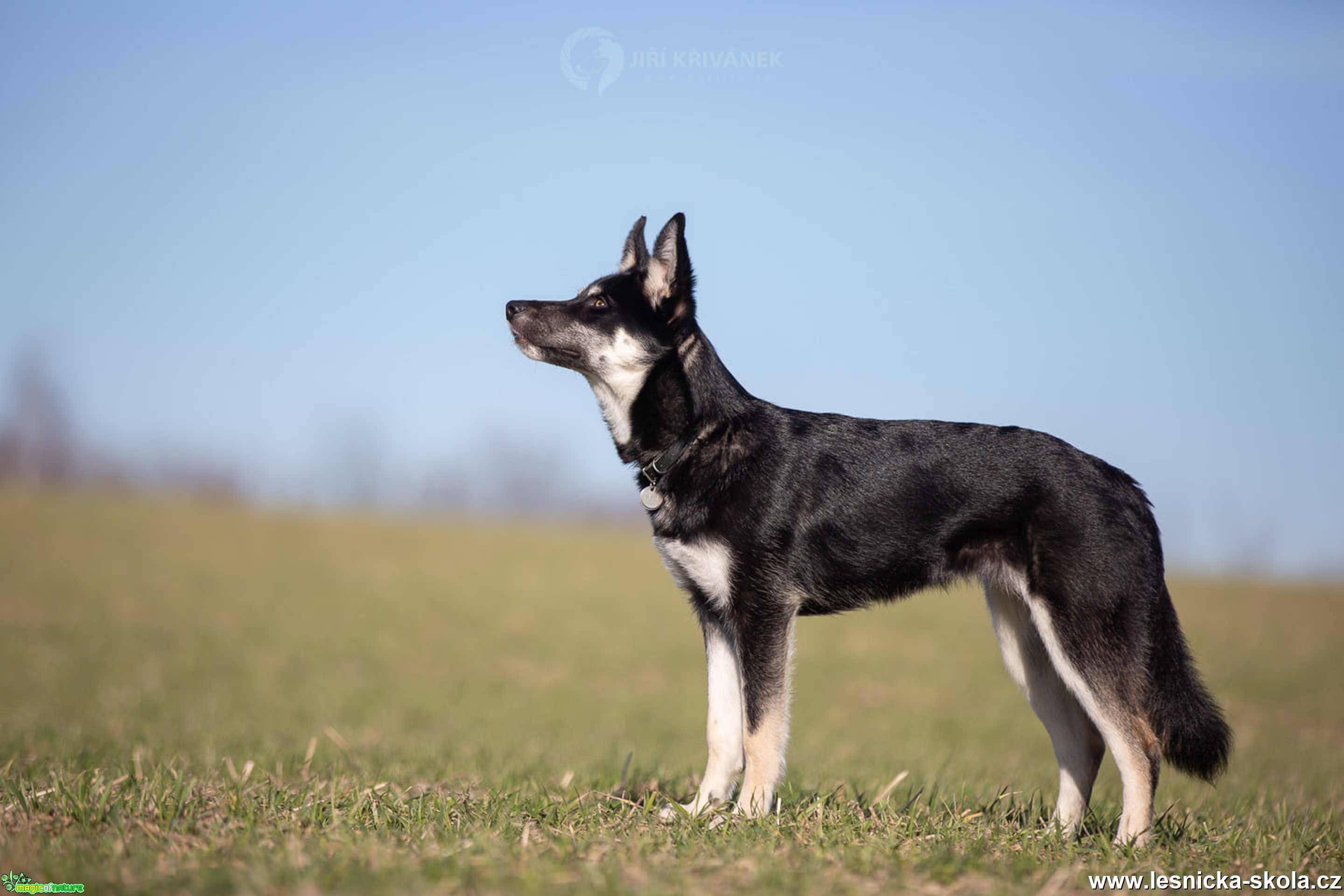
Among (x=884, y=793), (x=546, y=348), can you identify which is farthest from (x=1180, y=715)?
(x=546, y=348)

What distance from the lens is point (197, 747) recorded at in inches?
415

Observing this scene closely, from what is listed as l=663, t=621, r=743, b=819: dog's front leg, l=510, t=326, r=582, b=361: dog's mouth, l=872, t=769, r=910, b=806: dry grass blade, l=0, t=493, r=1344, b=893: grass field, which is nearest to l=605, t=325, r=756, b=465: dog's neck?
l=510, t=326, r=582, b=361: dog's mouth

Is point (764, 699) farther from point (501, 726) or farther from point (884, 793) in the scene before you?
point (501, 726)

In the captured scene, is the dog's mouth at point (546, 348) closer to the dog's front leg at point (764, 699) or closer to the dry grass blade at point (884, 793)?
the dog's front leg at point (764, 699)

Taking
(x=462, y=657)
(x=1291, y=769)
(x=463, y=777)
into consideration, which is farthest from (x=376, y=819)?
(x=462, y=657)

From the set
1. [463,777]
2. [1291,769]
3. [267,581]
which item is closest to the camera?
[463,777]

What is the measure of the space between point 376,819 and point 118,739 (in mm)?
6698

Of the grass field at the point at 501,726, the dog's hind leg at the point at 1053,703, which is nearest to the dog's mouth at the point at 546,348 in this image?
the grass field at the point at 501,726

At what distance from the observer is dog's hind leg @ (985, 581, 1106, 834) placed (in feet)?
Answer: 19.3

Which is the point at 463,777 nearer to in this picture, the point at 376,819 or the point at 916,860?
the point at 376,819

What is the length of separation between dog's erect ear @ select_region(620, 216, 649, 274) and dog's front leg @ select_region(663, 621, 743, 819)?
2145 millimetres

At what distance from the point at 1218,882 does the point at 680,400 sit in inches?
134

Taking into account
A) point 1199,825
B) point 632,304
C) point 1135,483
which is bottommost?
point 1199,825

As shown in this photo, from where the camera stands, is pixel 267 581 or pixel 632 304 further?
pixel 267 581
